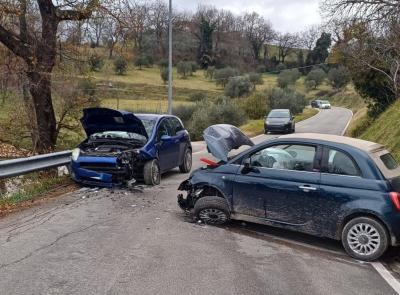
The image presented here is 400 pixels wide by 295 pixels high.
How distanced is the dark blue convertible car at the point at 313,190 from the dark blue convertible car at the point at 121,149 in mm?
2581

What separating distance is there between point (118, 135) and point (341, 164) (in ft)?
18.7

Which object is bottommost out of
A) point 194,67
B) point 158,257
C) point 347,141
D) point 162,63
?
point 194,67

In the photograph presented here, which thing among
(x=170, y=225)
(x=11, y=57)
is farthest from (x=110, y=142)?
(x=11, y=57)

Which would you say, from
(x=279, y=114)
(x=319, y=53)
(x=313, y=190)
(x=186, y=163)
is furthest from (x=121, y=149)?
(x=319, y=53)

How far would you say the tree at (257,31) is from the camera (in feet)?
424

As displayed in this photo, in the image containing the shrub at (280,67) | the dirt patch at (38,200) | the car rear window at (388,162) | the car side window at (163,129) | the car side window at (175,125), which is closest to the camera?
the car rear window at (388,162)

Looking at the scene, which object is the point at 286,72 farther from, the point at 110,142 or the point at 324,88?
the point at 110,142

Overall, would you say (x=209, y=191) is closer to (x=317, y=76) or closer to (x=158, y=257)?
(x=158, y=257)

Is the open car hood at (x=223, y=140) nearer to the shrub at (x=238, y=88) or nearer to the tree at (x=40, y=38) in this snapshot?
the tree at (x=40, y=38)

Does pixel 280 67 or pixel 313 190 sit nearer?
pixel 313 190

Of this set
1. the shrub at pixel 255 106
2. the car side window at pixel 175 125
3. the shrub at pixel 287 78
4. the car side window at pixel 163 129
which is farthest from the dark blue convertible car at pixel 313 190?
the shrub at pixel 287 78

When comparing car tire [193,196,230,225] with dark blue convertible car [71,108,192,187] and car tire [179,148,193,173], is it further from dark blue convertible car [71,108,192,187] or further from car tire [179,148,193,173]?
car tire [179,148,193,173]

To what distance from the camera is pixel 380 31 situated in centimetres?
2391

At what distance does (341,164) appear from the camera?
685cm
